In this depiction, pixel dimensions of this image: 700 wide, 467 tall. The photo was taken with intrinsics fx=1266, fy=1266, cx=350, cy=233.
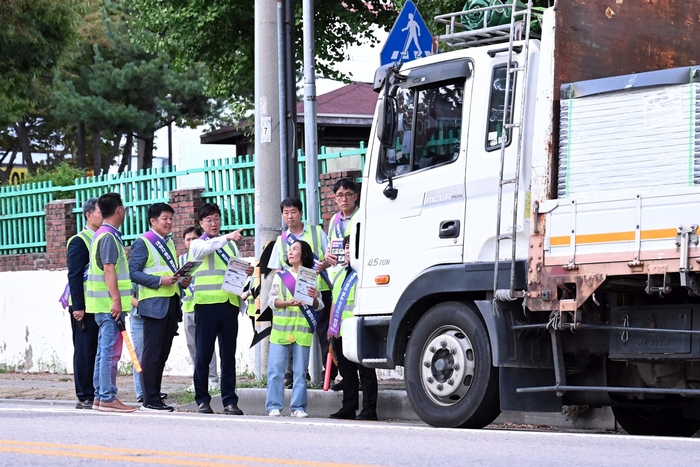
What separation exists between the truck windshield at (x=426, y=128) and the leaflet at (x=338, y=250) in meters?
1.70

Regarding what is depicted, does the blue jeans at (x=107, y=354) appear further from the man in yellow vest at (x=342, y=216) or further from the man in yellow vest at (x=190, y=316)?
the man in yellow vest at (x=342, y=216)

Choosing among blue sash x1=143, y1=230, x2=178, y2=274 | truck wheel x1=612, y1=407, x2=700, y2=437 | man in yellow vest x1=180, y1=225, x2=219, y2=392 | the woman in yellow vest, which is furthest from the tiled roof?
truck wheel x1=612, y1=407, x2=700, y2=437

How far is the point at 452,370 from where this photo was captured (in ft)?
29.5

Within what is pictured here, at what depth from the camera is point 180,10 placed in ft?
61.4

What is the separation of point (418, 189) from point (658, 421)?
2534 mm

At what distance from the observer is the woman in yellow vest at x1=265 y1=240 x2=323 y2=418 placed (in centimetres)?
1081

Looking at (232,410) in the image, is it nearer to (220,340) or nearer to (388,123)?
(220,340)

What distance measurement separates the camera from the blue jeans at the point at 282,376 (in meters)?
10.8

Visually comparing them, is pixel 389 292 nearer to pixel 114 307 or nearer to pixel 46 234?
pixel 114 307

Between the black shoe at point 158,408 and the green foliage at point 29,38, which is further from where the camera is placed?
the green foliage at point 29,38

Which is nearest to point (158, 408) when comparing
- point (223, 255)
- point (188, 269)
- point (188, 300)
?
point (188, 269)

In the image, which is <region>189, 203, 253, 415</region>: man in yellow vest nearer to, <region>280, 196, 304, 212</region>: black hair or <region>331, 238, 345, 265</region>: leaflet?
<region>280, 196, 304, 212</region>: black hair

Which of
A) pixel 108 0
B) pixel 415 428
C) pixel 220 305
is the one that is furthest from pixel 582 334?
pixel 108 0

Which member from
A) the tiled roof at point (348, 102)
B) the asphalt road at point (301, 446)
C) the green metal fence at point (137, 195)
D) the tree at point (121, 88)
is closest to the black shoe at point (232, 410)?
the asphalt road at point (301, 446)
